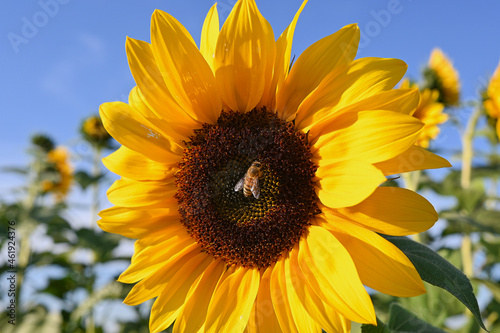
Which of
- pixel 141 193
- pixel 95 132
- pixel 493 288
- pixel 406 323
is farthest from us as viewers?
pixel 95 132

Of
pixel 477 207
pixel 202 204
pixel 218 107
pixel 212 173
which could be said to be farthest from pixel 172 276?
pixel 477 207

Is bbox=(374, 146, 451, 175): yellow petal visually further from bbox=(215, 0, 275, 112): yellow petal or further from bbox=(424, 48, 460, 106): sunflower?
bbox=(424, 48, 460, 106): sunflower

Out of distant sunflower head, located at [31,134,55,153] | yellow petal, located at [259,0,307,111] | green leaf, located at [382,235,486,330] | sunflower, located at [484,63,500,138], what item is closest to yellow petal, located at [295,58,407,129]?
yellow petal, located at [259,0,307,111]

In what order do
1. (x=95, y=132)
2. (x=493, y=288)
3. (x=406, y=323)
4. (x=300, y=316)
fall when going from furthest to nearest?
(x=95, y=132) → (x=493, y=288) → (x=406, y=323) → (x=300, y=316)

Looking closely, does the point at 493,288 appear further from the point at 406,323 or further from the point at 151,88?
the point at 151,88

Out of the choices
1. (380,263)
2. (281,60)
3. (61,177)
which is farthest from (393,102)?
(61,177)

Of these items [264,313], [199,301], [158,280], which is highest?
[158,280]

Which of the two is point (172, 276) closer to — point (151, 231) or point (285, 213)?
point (151, 231)
